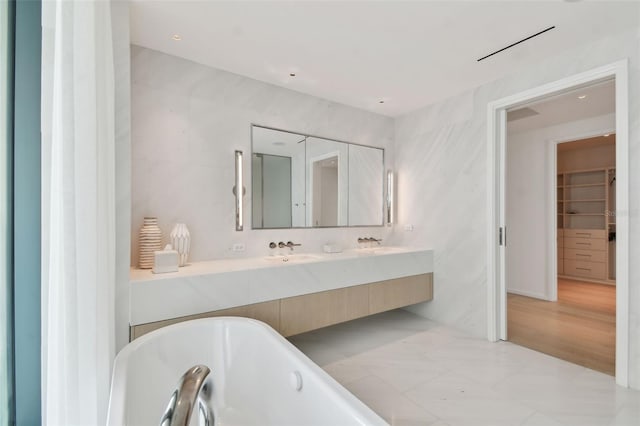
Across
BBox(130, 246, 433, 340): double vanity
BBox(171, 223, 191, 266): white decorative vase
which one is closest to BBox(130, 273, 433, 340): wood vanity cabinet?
BBox(130, 246, 433, 340): double vanity

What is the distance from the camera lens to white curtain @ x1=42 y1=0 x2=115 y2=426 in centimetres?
116

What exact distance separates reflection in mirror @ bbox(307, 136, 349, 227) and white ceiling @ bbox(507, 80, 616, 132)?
193 centimetres

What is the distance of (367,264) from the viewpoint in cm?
289

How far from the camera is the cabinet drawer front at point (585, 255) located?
5.13m

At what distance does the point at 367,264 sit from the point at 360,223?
0.80 m

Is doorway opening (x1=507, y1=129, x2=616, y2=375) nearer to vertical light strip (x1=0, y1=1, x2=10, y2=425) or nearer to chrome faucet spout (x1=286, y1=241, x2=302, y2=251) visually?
chrome faucet spout (x1=286, y1=241, x2=302, y2=251)

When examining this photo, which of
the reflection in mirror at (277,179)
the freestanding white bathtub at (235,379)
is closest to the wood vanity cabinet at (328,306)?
the freestanding white bathtub at (235,379)

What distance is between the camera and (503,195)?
2867 millimetres

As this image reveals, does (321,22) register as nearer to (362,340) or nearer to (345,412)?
(345,412)

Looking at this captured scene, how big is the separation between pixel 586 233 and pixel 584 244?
0.67 ft

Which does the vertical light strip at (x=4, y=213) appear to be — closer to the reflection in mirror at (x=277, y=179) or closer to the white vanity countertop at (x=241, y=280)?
the white vanity countertop at (x=241, y=280)

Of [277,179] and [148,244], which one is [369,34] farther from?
[148,244]

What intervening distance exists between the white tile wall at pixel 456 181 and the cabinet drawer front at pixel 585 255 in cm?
388

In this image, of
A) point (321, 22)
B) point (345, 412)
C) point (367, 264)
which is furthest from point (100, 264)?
point (367, 264)
